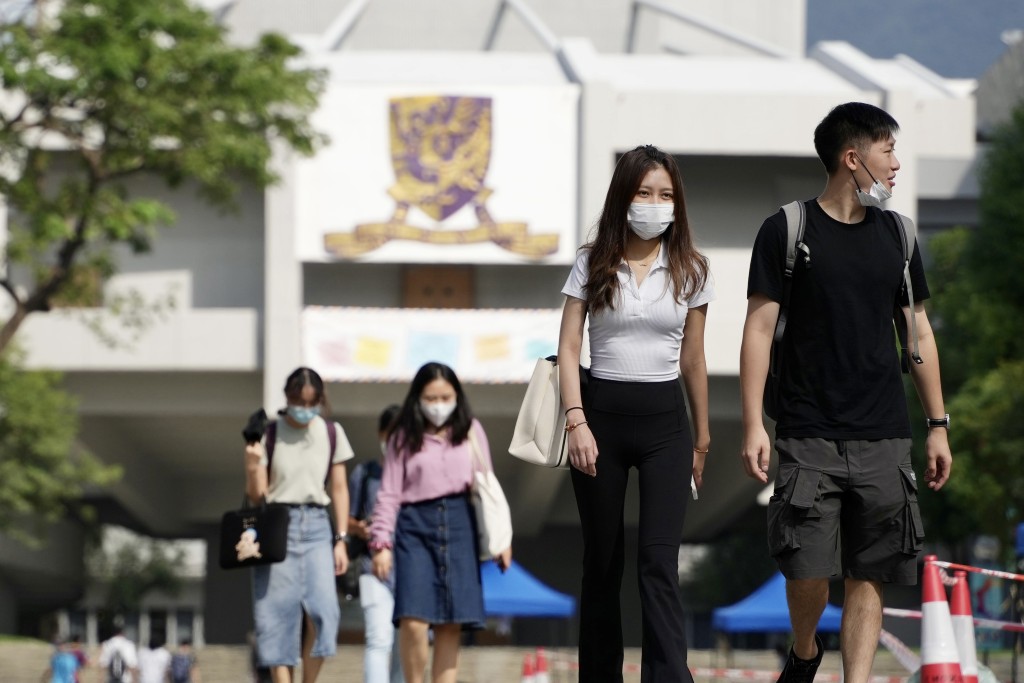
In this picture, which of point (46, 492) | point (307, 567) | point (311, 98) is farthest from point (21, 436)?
point (307, 567)

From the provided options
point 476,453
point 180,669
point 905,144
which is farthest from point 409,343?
point 476,453

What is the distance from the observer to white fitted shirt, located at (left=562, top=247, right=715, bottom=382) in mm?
5207

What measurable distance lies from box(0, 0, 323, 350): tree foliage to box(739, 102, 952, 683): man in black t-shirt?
1345cm

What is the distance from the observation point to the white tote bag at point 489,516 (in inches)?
270

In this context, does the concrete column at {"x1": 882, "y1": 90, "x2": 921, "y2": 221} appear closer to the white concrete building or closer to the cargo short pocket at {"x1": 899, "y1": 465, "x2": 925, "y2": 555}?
the white concrete building

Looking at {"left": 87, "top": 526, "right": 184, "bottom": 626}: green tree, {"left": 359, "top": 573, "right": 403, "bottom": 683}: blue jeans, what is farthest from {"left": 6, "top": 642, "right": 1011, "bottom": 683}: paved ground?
{"left": 87, "top": 526, "right": 184, "bottom": 626}: green tree

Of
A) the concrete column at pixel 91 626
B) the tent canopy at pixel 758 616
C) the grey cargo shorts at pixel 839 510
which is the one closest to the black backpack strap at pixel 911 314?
the grey cargo shorts at pixel 839 510

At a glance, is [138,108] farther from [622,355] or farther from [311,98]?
[622,355]

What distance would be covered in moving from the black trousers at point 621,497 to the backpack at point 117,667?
1250 cm

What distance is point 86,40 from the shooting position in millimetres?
17625

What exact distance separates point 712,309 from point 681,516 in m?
27.7

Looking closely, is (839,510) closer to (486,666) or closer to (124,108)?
(124,108)

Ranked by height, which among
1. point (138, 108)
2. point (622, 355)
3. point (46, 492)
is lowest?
point (46, 492)

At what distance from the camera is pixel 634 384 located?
5.19 m
